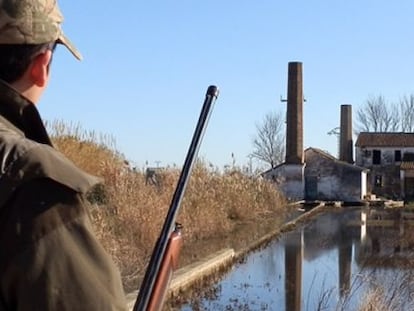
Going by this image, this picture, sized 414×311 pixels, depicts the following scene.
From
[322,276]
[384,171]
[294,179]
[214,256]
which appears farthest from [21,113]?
[384,171]

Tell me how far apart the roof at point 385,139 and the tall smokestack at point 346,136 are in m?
1.20

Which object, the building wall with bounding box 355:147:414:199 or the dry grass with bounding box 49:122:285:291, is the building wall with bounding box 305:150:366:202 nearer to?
the building wall with bounding box 355:147:414:199

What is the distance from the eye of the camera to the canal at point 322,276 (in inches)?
356

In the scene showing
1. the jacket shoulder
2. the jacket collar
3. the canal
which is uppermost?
the jacket collar

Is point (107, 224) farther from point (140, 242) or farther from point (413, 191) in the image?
point (413, 191)

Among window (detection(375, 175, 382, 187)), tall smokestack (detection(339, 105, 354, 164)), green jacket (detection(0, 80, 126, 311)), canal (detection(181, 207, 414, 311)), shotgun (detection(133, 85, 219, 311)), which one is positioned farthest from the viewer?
tall smokestack (detection(339, 105, 354, 164))

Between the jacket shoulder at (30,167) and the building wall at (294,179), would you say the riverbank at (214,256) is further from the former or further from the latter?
the building wall at (294,179)

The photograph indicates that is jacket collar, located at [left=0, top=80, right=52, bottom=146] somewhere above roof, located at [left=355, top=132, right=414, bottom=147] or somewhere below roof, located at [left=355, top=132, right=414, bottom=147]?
below

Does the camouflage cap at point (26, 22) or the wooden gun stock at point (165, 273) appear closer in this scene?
the camouflage cap at point (26, 22)

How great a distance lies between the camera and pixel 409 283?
915 centimetres

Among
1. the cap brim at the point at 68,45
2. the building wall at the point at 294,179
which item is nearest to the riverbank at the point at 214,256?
the cap brim at the point at 68,45

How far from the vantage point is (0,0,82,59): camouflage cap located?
1764 mm

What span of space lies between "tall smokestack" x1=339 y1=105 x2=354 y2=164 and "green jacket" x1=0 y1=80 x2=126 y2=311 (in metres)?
78.3

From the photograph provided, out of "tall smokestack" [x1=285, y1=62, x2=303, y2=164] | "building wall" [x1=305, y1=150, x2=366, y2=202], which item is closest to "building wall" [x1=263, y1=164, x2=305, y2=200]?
"tall smokestack" [x1=285, y1=62, x2=303, y2=164]
